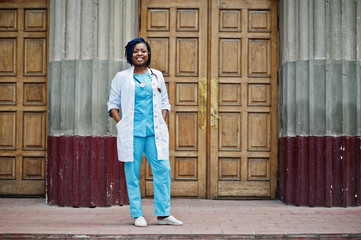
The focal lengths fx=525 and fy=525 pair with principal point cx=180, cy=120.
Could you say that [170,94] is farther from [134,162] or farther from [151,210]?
[134,162]

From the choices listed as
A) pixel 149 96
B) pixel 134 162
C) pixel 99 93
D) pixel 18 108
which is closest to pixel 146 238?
pixel 134 162

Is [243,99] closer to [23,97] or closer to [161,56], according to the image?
[161,56]

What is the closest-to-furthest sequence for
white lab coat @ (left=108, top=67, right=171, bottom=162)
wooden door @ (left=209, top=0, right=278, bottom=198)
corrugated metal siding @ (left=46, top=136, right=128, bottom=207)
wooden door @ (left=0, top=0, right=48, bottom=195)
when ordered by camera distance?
white lab coat @ (left=108, top=67, right=171, bottom=162)
corrugated metal siding @ (left=46, top=136, right=128, bottom=207)
wooden door @ (left=209, top=0, right=278, bottom=198)
wooden door @ (left=0, top=0, right=48, bottom=195)

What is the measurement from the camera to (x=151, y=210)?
777cm

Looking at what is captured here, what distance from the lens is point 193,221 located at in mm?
6770

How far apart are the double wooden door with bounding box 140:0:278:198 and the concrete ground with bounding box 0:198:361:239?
463 mm

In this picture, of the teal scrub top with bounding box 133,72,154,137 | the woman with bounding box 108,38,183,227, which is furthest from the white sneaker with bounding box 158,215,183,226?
the teal scrub top with bounding box 133,72,154,137

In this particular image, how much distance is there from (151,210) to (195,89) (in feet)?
7.51

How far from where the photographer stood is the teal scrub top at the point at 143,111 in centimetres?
638

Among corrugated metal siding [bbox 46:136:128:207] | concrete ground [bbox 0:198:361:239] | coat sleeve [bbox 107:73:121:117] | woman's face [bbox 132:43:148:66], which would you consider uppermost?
woman's face [bbox 132:43:148:66]

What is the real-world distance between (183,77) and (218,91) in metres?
0.64

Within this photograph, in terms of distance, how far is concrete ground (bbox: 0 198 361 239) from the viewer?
19.3ft

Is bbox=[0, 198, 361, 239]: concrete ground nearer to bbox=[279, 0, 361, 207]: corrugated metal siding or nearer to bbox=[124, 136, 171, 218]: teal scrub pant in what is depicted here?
bbox=[124, 136, 171, 218]: teal scrub pant

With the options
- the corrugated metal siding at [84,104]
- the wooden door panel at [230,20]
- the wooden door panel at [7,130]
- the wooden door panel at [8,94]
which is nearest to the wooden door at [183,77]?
the wooden door panel at [230,20]
